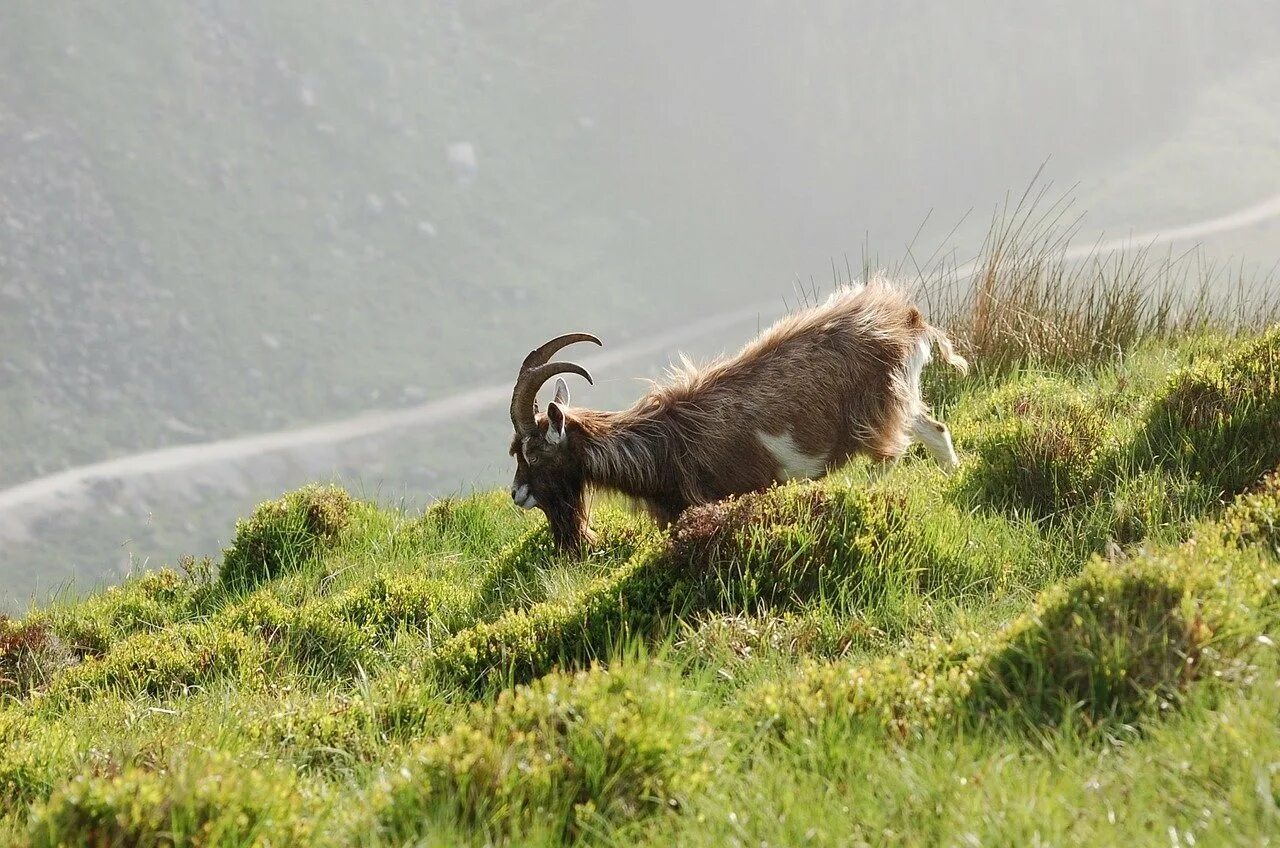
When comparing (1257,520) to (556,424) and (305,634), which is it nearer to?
(556,424)

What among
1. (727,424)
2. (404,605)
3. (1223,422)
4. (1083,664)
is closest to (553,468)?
(727,424)

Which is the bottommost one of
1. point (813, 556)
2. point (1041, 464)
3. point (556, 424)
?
point (813, 556)

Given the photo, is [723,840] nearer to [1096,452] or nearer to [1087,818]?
[1087,818]

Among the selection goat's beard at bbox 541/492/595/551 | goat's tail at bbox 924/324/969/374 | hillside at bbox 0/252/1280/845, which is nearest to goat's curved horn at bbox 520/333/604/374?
goat's beard at bbox 541/492/595/551

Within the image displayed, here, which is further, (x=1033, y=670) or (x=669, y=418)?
(x=669, y=418)

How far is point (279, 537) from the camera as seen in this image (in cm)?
848

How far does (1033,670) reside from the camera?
3820 mm

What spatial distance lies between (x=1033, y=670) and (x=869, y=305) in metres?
4.02

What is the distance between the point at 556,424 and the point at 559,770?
374cm

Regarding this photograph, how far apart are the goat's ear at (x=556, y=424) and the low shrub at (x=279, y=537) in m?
2.24

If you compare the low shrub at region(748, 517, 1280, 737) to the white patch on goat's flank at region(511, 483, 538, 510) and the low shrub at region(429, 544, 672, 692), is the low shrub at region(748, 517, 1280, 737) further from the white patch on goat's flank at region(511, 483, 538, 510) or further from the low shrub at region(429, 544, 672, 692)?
the white patch on goat's flank at region(511, 483, 538, 510)

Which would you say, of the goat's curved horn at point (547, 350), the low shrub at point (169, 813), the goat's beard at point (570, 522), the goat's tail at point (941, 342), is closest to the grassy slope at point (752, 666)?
the low shrub at point (169, 813)

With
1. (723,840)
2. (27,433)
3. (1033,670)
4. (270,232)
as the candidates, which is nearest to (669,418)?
(1033,670)

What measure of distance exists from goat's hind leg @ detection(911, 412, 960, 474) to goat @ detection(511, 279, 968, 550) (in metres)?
0.18
